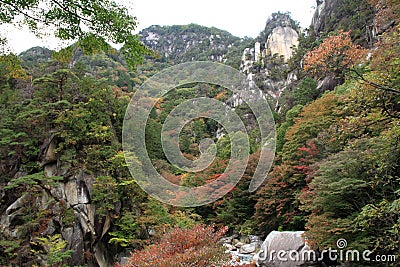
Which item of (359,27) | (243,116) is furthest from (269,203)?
(243,116)

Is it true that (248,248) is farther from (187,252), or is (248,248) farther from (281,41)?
(281,41)

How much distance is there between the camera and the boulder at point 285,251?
7.30m

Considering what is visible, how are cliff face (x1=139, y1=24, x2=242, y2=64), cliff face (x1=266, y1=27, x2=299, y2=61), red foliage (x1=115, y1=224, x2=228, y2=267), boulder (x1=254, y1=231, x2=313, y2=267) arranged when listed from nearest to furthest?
red foliage (x1=115, y1=224, x2=228, y2=267)
boulder (x1=254, y1=231, x2=313, y2=267)
cliff face (x1=266, y1=27, x2=299, y2=61)
cliff face (x1=139, y1=24, x2=242, y2=64)

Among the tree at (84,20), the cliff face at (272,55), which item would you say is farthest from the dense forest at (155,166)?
the cliff face at (272,55)

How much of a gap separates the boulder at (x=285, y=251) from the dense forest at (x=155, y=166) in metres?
0.86

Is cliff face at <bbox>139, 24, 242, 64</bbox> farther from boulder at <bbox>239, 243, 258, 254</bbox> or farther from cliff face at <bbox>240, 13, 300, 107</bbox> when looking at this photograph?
boulder at <bbox>239, 243, 258, 254</bbox>

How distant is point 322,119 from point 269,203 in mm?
3760

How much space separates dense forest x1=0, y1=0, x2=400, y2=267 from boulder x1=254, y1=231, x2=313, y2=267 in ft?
2.83

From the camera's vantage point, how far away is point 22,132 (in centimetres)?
1090

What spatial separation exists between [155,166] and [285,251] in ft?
25.9

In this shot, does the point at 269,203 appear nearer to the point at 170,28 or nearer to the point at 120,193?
the point at 120,193

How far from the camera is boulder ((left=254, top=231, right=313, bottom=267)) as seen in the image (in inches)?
287

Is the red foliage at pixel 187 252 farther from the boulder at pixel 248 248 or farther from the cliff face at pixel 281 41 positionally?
the cliff face at pixel 281 41

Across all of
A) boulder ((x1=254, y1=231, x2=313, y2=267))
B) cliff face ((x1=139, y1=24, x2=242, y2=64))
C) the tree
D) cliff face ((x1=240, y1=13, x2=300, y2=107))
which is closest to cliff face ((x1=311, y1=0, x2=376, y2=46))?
cliff face ((x1=240, y1=13, x2=300, y2=107))
